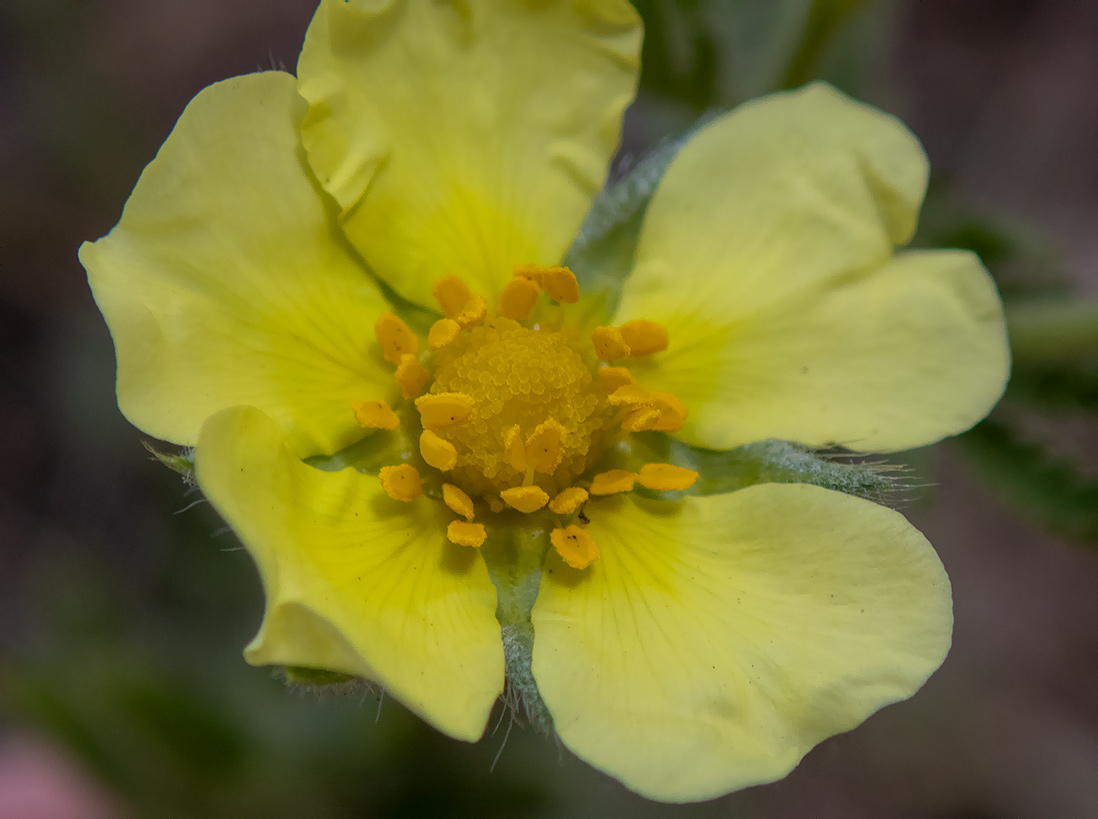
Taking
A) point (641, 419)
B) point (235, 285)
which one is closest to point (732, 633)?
point (641, 419)

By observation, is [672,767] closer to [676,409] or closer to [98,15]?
[676,409]

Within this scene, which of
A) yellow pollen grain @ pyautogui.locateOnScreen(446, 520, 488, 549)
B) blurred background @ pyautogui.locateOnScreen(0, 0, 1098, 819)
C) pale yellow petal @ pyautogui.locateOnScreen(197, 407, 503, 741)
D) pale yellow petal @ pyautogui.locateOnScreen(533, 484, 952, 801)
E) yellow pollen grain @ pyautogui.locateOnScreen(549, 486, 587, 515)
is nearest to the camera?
pale yellow petal @ pyautogui.locateOnScreen(197, 407, 503, 741)

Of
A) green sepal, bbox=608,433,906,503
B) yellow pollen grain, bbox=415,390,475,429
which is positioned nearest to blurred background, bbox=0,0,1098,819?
green sepal, bbox=608,433,906,503

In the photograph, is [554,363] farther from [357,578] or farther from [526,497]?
[357,578]

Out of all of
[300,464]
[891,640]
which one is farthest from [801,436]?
[300,464]

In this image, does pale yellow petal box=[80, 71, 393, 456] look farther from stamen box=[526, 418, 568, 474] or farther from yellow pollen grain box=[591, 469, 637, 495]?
yellow pollen grain box=[591, 469, 637, 495]

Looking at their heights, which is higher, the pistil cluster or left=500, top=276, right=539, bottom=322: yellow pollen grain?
left=500, top=276, right=539, bottom=322: yellow pollen grain

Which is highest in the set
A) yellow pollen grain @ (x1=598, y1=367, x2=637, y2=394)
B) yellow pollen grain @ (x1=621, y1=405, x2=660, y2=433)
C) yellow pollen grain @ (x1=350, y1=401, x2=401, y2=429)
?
yellow pollen grain @ (x1=350, y1=401, x2=401, y2=429)
